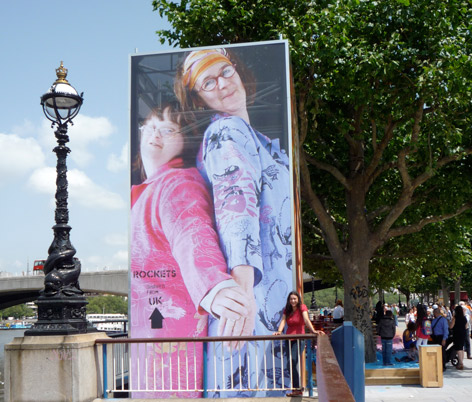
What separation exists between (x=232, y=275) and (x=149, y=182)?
267 cm

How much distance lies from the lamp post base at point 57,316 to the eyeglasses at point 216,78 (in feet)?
19.6

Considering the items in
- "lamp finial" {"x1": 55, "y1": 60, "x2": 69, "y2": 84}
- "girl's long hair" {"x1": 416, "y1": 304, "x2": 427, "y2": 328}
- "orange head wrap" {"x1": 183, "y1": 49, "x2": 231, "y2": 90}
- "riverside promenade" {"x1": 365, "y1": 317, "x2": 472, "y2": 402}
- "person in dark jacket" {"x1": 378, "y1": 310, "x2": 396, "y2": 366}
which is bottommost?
"riverside promenade" {"x1": 365, "y1": 317, "x2": 472, "y2": 402}

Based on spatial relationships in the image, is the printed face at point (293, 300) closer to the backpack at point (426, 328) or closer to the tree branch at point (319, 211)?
the backpack at point (426, 328)

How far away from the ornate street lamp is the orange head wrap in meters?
4.28

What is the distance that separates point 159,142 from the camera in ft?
43.1

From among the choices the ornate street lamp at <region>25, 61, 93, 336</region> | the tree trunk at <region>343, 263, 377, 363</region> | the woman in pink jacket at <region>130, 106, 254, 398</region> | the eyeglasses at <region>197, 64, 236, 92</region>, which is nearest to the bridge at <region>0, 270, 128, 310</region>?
the tree trunk at <region>343, 263, 377, 363</region>

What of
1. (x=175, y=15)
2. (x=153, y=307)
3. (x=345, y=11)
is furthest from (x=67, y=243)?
(x=175, y=15)

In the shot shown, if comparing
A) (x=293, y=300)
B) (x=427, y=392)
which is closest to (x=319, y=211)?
(x=427, y=392)

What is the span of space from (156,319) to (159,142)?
3.67m

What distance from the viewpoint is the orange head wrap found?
1332 centimetres

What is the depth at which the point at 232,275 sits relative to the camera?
12.3 meters

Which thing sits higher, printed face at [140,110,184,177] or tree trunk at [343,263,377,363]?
printed face at [140,110,184,177]

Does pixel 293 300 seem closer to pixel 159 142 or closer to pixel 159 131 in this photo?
pixel 159 142

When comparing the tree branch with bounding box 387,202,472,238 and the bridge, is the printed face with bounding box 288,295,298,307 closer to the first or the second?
the tree branch with bounding box 387,202,472,238
